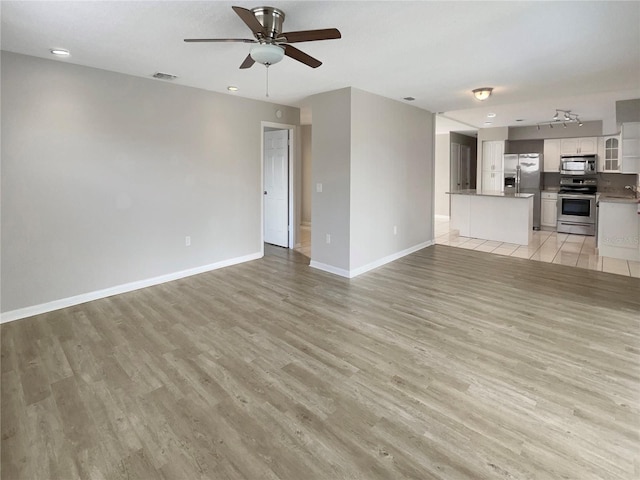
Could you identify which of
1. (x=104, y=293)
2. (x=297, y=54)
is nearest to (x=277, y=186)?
(x=104, y=293)

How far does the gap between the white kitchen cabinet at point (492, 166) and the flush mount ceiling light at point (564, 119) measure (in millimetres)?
1028

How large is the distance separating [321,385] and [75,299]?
3.11 metres

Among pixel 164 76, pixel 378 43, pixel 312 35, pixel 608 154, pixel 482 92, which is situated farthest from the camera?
pixel 608 154

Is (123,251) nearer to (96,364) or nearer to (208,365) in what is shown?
(96,364)

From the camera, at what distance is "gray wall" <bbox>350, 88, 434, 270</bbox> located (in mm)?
4965

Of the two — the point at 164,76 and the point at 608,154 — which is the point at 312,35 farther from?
the point at 608,154

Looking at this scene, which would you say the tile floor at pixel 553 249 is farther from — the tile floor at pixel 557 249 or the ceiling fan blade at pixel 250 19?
the ceiling fan blade at pixel 250 19

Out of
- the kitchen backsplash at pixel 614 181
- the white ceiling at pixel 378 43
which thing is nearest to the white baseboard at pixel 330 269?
the white ceiling at pixel 378 43

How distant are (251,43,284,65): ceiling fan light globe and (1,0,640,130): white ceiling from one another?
10.4 inches

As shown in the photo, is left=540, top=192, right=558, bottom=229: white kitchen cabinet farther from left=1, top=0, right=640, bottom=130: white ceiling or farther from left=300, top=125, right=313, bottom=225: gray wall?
left=300, top=125, right=313, bottom=225: gray wall

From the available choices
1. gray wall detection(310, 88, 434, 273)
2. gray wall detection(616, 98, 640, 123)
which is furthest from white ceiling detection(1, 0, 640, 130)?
gray wall detection(616, 98, 640, 123)

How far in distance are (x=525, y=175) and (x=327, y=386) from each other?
8409 mm

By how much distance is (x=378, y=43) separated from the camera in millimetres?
3104

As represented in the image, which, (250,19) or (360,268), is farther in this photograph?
(360,268)
